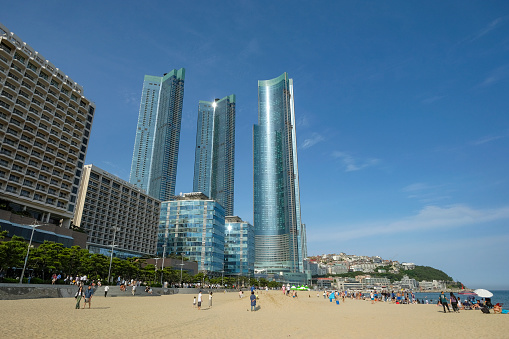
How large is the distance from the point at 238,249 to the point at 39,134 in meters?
110

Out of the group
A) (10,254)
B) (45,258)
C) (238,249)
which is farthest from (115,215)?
(10,254)

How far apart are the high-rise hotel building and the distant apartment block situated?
22.0 metres

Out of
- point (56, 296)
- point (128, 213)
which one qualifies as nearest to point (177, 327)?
point (56, 296)

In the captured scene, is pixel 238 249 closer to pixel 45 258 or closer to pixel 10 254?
pixel 45 258

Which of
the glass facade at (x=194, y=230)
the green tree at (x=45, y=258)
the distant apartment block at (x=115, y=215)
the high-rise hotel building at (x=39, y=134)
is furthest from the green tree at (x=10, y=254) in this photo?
the glass facade at (x=194, y=230)

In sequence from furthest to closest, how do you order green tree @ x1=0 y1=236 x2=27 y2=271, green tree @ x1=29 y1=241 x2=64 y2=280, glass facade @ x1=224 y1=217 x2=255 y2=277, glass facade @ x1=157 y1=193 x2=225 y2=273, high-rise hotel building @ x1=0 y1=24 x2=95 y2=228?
glass facade @ x1=224 y1=217 x2=255 y2=277 < glass facade @ x1=157 y1=193 x2=225 y2=273 < high-rise hotel building @ x1=0 y1=24 x2=95 y2=228 < green tree @ x1=29 y1=241 x2=64 y2=280 < green tree @ x1=0 y1=236 x2=27 y2=271

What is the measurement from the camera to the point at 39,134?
6619cm

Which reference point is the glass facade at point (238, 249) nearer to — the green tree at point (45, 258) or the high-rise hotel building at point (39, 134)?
the high-rise hotel building at point (39, 134)

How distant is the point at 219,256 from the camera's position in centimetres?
13088

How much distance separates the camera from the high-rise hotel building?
59875mm

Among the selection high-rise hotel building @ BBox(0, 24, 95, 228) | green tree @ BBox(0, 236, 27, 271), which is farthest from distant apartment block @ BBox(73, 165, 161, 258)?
green tree @ BBox(0, 236, 27, 271)

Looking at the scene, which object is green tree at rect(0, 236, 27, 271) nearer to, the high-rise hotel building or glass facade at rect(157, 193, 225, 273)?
the high-rise hotel building

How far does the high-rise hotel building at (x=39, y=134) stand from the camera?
196ft

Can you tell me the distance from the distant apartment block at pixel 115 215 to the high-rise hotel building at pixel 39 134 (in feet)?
72.3
